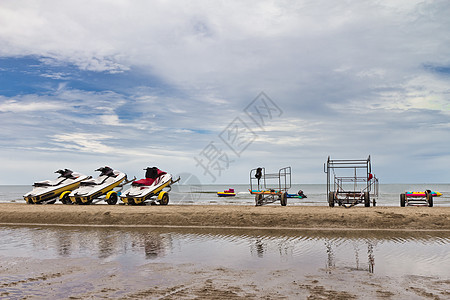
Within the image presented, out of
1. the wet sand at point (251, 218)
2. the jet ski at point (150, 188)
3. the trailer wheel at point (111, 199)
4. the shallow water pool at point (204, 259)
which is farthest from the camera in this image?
the trailer wheel at point (111, 199)

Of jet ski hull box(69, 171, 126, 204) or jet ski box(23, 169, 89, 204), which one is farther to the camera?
jet ski box(23, 169, 89, 204)

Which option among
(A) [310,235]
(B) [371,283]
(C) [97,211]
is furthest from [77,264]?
(C) [97,211]

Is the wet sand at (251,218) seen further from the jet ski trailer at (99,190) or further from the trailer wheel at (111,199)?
the trailer wheel at (111,199)

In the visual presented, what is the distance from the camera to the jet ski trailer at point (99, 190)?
25.1 meters

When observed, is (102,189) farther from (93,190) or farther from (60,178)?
(60,178)

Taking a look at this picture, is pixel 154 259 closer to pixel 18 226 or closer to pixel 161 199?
pixel 18 226

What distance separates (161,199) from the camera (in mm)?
24312

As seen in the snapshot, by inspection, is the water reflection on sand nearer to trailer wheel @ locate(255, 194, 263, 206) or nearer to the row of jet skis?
the row of jet skis

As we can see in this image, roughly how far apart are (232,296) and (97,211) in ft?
47.2

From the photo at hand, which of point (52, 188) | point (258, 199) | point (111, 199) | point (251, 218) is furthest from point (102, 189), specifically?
point (251, 218)

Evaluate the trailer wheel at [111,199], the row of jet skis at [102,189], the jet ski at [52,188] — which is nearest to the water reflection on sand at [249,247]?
the row of jet skis at [102,189]

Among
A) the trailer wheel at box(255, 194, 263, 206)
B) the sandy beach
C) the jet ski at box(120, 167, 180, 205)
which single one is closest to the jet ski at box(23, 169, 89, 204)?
the jet ski at box(120, 167, 180, 205)

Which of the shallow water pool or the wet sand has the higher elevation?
the wet sand

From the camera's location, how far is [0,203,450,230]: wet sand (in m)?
15.8
